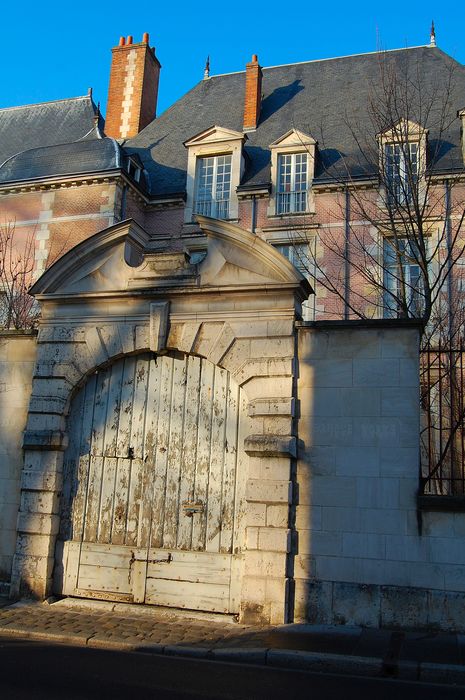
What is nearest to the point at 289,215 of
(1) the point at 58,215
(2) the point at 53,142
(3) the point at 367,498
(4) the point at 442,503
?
(1) the point at 58,215

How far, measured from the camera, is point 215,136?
717 inches

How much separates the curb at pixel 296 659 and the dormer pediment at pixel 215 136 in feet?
47.6

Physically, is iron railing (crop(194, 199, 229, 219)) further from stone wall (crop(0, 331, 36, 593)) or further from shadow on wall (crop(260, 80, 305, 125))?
stone wall (crop(0, 331, 36, 593))

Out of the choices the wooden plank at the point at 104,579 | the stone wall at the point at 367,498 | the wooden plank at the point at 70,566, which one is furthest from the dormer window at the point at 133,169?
the wooden plank at the point at 104,579

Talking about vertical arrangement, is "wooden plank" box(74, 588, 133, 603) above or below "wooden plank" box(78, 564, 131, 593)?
below

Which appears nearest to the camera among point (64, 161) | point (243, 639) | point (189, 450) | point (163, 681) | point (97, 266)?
point (163, 681)

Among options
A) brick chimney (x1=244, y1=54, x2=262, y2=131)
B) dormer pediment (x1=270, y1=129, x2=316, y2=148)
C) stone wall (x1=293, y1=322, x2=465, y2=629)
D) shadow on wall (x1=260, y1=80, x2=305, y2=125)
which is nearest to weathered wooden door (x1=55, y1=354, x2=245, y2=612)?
stone wall (x1=293, y1=322, x2=465, y2=629)

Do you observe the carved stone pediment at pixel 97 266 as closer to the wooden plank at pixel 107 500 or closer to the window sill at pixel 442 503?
the wooden plank at pixel 107 500

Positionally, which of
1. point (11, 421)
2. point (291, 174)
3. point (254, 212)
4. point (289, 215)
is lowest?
point (11, 421)

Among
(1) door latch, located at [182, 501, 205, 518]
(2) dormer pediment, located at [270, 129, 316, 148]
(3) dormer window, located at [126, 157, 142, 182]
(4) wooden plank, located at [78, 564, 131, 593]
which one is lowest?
(4) wooden plank, located at [78, 564, 131, 593]

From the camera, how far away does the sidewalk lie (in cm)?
530

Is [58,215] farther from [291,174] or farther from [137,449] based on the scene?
[137,449]

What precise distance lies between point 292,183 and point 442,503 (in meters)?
12.4

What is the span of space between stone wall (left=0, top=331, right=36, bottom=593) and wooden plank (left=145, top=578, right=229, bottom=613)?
5.80 ft
